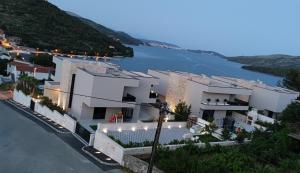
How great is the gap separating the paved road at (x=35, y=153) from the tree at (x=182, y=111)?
11.6 metres

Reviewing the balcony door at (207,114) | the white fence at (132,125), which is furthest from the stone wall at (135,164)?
the balcony door at (207,114)

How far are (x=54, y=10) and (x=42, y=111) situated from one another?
108m

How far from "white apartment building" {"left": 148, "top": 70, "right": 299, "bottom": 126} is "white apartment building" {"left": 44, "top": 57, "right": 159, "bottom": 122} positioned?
3469 mm

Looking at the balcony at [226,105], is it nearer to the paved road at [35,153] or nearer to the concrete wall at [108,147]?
the concrete wall at [108,147]

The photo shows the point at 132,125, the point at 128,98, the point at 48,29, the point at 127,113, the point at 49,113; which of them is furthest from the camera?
the point at 48,29

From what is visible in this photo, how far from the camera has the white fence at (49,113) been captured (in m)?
28.7

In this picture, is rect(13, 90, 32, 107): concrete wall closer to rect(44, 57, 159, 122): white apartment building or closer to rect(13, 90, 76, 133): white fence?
rect(13, 90, 76, 133): white fence

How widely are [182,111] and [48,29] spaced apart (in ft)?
298

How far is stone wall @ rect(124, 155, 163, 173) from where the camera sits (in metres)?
21.3

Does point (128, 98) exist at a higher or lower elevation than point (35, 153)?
higher

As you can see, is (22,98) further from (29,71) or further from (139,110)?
(29,71)

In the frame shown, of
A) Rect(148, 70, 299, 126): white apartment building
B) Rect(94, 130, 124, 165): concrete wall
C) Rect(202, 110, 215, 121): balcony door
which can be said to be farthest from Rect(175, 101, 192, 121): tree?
Rect(94, 130, 124, 165): concrete wall

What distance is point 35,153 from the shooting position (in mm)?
22828

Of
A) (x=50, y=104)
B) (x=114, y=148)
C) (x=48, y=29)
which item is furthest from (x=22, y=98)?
(x=48, y=29)
